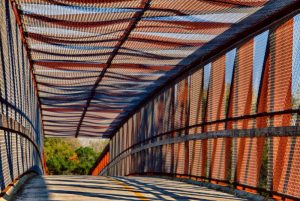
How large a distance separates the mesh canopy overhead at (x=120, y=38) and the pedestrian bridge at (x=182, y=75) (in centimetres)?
4

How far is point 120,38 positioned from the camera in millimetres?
16875

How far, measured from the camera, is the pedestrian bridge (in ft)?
43.0

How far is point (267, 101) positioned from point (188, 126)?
799 cm

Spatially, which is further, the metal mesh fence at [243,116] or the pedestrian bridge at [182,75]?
the metal mesh fence at [243,116]

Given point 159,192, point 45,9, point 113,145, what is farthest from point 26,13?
point 113,145

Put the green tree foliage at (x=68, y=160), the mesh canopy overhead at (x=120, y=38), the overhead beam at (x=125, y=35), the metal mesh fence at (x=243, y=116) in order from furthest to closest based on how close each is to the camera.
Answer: the green tree foliage at (x=68, y=160) < the metal mesh fence at (x=243, y=116) < the mesh canopy overhead at (x=120, y=38) < the overhead beam at (x=125, y=35)

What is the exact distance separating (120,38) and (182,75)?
24.7ft

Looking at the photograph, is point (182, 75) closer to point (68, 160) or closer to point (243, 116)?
point (243, 116)

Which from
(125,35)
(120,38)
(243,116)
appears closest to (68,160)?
(120,38)

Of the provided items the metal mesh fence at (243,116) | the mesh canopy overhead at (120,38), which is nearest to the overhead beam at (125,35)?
the mesh canopy overhead at (120,38)

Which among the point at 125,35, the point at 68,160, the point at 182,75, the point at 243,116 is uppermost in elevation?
the point at 182,75

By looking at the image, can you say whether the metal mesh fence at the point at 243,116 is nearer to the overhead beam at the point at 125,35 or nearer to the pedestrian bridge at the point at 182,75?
the pedestrian bridge at the point at 182,75

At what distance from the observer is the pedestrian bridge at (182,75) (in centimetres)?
1312

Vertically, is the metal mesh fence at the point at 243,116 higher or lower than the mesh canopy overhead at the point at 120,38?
lower
